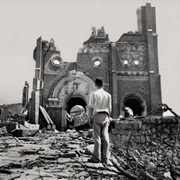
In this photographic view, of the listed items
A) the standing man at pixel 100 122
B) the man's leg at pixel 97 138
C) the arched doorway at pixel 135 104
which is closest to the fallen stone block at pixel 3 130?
the standing man at pixel 100 122

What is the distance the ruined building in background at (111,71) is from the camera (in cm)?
2436

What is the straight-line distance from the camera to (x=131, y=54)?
85.5 ft

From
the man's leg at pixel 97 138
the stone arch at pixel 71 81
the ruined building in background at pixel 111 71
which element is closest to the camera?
the man's leg at pixel 97 138

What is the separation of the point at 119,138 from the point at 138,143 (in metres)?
1.16

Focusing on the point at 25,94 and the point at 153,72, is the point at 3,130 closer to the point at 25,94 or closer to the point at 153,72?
the point at 153,72

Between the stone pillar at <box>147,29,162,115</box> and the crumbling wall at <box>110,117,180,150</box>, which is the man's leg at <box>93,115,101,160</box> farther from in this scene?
the stone pillar at <box>147,29,162,115</box>

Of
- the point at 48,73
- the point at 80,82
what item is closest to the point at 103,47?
the point at 80,82

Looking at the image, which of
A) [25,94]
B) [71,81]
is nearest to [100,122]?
[71,81]

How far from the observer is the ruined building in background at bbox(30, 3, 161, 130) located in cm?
2436

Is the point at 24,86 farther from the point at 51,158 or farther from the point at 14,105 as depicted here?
the point at 51,158

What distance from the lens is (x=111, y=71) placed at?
25.3m

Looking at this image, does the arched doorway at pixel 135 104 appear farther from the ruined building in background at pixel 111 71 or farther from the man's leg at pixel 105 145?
the man's leg at pixel 105 145

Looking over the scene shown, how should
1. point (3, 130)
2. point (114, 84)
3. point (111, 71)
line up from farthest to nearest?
point (111, 71) < point (114, 84) < point (3, 130)

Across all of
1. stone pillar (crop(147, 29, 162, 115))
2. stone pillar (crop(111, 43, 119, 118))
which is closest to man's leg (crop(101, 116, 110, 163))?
stone pillar (crop(111, 43, 119, 118))
